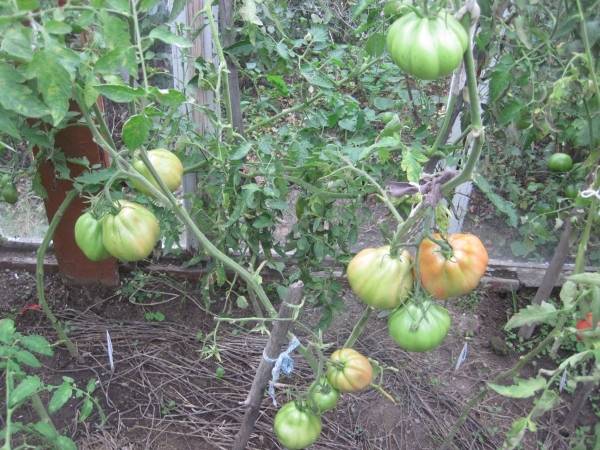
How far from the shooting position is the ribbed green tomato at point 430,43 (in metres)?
0.72

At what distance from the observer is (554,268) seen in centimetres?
178

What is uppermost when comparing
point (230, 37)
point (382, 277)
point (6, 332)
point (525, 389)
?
point (230, 37)

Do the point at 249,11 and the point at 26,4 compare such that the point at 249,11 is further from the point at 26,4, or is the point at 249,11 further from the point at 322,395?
the point at 322,395

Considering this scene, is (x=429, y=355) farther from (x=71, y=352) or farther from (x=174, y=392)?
(x=71, y=352)

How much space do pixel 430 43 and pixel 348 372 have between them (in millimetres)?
683

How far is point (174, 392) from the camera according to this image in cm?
174

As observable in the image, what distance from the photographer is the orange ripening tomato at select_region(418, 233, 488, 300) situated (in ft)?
3.07

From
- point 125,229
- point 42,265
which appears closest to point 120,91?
point 125,229

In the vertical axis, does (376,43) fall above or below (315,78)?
above

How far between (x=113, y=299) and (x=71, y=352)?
289 millimetres

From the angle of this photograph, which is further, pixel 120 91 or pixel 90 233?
pixel 90 233

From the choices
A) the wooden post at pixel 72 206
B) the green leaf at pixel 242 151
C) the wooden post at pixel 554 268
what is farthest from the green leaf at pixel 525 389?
the wooden post at pixel 72 206

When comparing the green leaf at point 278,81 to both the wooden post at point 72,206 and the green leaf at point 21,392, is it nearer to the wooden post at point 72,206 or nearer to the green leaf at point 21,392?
the wooden post at point 72,206

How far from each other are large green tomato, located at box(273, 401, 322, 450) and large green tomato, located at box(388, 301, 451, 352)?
1.10 feet
